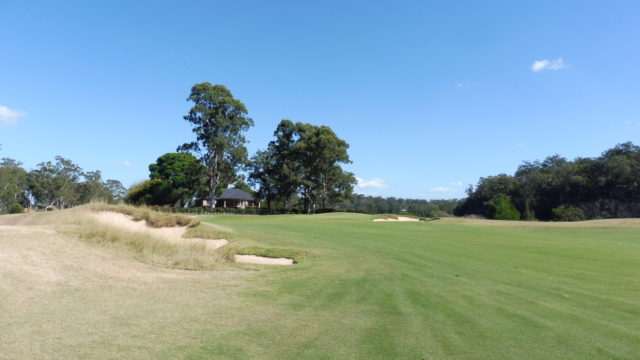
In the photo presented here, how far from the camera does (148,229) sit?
43.9 feet

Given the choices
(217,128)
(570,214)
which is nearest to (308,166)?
(217,128)

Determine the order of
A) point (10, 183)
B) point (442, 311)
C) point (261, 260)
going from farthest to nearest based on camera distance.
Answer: point (10, 183), point (261, 260), point (442, 311)

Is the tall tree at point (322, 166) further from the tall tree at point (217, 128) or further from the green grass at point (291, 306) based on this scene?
the green grass at point (291, 306)

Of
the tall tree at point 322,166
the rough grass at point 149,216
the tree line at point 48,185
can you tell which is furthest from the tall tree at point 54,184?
the rough grass at point 149,216

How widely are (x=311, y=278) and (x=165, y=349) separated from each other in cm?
542

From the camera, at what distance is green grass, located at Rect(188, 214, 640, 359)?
192 inches

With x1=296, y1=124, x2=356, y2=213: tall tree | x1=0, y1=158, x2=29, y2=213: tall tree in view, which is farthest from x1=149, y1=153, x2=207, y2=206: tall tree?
x1=0, y1=158, x2=29, y2=213: tall tree

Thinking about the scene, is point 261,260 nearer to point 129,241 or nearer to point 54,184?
point 129,241

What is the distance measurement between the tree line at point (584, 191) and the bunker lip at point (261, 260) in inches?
2129

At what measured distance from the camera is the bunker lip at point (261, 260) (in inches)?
508

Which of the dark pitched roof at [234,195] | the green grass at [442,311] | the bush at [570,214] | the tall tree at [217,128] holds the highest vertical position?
the tall tree at [217,128]

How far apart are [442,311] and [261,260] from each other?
25.5ft

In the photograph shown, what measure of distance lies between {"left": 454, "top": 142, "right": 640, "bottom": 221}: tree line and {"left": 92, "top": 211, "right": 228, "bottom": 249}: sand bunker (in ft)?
178

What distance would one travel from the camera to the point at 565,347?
5047 mm
